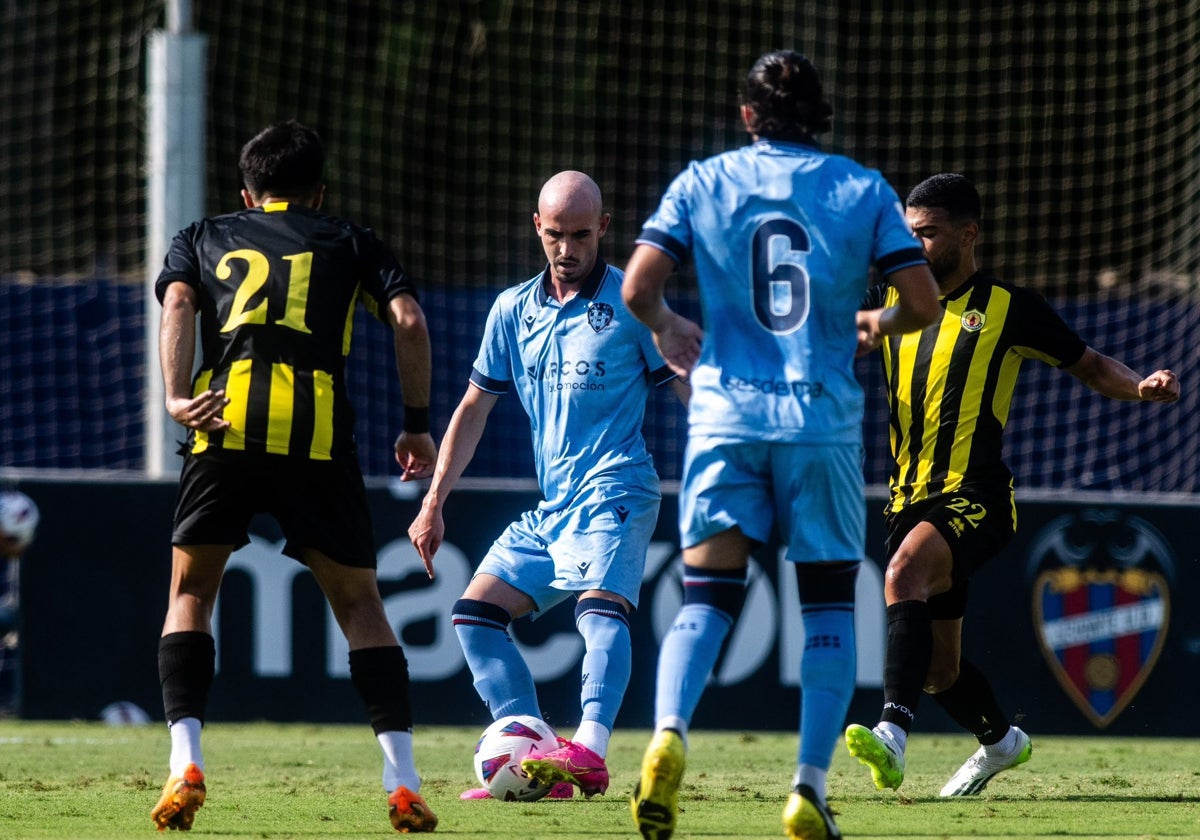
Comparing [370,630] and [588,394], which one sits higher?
[588,394]

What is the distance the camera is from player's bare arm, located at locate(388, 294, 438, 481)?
16.0 ft

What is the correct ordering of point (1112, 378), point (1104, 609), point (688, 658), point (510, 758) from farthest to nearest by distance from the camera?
point (1104, 609) < point (1112, 378) < point (510, 758) < point (688, 658)

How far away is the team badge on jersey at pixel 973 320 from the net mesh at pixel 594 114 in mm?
5965

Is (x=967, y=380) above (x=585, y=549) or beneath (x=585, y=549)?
above

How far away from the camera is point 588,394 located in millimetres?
5770

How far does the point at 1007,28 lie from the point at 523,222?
4404 millimetres

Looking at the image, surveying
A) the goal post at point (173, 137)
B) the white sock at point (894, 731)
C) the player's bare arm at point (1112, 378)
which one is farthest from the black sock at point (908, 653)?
the goal post at point (173, 137)

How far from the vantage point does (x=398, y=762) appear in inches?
186

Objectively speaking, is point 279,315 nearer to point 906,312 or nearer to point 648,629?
point 906,312

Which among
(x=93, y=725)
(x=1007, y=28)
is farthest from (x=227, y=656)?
(x=1007, y=28)

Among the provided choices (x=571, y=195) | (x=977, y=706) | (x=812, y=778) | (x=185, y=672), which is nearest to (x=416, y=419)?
(x=185, y=672)

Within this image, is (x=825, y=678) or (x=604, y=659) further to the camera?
(x=604, y=659)

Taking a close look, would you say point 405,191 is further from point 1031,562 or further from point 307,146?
point 307,146

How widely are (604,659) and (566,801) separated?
0.50m
